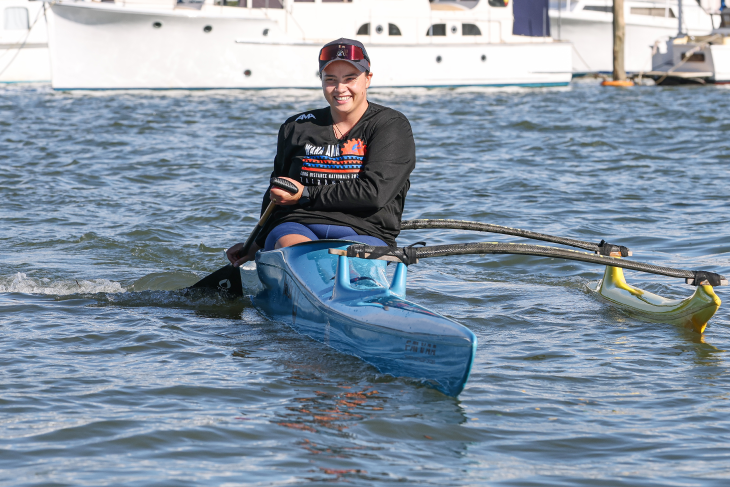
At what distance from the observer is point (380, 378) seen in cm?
406

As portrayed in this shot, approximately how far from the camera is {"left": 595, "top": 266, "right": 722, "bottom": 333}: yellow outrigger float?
4.89 metres

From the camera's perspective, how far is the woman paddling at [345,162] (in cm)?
470

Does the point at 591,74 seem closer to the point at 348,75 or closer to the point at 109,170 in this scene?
the point at 109,170

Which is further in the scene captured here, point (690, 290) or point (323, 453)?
point (690, 290)

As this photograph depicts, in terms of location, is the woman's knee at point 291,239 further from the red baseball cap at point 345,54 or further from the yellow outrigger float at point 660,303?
the yellow outrigger float at point 660,303

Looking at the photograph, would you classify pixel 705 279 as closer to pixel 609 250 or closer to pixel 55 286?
pixel 609 250

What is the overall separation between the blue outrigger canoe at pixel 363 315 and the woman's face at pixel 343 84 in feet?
2.50

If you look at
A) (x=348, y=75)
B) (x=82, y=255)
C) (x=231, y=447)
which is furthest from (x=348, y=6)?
(x=231, y=447)

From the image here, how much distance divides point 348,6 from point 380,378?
24.2 metres

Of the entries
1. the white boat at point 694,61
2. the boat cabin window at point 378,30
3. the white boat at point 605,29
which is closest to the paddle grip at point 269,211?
the boat cabin window at point 378,30

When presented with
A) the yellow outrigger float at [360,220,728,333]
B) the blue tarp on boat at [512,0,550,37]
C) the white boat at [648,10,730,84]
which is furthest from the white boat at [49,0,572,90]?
the yellow outrigger float at [360,220,728,333]

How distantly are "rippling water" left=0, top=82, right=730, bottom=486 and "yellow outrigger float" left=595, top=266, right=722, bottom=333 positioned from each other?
108 mm

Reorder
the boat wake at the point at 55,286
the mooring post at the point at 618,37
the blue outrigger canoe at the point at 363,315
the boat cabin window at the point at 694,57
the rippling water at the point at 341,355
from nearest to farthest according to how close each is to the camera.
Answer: the rippling water at the point at 341,355 → the blue outrigger canoe at the point at 363,315 → the boat wake at the point at 55,286 → the mooring post at the point at 618,37 → the boat cabin window at the point at 694,57

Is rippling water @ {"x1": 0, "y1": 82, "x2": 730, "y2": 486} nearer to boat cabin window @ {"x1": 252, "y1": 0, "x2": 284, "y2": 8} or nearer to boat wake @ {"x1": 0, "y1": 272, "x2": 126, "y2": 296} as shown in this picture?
boat wake @ {"x1": 0, "y1": 272, "x2": 126, "y2": 296}
